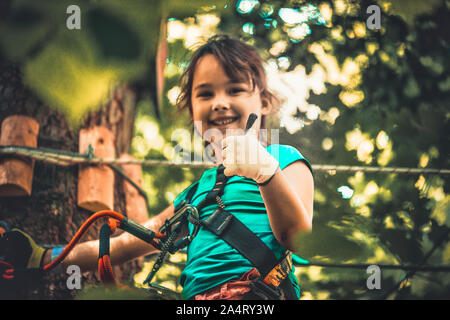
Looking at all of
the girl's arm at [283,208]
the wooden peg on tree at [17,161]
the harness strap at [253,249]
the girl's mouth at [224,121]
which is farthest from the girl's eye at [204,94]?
the wooden peg on tree at [17,161]

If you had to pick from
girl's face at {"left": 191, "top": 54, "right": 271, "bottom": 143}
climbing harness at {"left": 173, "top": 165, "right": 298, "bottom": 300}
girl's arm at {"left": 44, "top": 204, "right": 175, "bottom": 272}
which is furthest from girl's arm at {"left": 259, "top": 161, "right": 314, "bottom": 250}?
girl's arm at {"left": 44, "top": 204, "right": 175, "bottom": 272}

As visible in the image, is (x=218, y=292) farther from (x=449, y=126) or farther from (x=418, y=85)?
(x=418, y=85)

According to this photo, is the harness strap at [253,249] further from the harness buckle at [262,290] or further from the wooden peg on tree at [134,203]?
the wooden peg on tree at [134,203]

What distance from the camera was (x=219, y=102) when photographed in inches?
53.9

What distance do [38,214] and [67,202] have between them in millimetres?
132

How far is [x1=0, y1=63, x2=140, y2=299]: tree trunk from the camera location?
5.16ft

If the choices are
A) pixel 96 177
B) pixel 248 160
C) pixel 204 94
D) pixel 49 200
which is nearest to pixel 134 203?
pixel 96 177

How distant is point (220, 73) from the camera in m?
1.42

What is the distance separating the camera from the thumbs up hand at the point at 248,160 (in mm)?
976

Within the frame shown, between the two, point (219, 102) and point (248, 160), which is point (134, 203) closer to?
point (219, 102)

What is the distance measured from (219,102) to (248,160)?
17.6 inches

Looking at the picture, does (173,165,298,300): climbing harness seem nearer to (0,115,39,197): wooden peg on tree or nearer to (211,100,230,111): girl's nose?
(211,100,230,111): girl's nose

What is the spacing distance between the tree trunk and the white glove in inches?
31.1
